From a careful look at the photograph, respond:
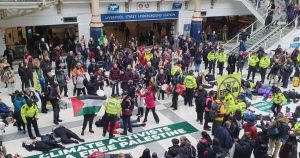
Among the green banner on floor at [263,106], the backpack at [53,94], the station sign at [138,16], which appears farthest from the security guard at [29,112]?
the station sign at [138,16]

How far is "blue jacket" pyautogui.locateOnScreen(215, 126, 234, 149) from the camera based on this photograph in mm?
9430

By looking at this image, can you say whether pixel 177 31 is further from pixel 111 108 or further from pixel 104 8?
pixel 111 108

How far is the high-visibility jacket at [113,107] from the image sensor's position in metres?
11.0

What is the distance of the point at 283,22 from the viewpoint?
22781mm

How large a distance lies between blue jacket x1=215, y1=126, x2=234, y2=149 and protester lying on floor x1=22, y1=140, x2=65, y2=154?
4.91 metres

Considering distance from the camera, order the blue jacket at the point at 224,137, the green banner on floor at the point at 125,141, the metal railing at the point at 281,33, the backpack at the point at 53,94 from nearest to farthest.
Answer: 1. the blue jacket at the point at 224,137
2. the green banner on floor at the point at 125,141
3. the backpack at the point at 53,94
4. the metal railing at the point at 281,33

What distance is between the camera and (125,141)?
1170cm

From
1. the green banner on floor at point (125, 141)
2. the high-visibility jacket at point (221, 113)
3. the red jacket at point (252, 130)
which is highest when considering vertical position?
the high-visibility jacket at point (221, 113)


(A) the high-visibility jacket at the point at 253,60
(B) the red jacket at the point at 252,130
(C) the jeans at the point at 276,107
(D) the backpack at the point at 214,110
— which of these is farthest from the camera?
(A) the high-visibility jacket at the point at 253,60

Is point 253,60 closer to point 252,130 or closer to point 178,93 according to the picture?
point 178,93

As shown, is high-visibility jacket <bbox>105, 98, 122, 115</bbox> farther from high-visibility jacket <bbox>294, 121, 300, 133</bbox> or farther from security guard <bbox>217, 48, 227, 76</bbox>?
security guard <bbox>217, 48, 227, 76</bbox>

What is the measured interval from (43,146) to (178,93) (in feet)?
18.4

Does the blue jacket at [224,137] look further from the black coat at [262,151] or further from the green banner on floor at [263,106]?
the green banner on floor at [263,106]

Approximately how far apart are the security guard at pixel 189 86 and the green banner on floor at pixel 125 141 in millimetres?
1596
